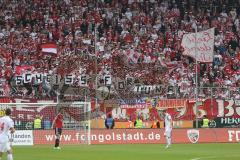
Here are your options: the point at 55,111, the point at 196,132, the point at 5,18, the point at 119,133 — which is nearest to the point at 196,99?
the point at 196,132

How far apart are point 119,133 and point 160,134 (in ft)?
8.52

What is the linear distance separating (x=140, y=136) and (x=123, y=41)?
12850mm

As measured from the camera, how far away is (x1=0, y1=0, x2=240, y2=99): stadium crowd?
47.8 meters

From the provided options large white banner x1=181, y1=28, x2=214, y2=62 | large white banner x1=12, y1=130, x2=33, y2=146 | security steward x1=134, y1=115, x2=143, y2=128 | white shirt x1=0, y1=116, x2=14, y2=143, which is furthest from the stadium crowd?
white shirt x1=0, y1=116, x2=14, y2=143

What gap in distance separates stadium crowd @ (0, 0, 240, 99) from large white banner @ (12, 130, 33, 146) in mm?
5686

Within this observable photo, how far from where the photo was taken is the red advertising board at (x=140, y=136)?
4041 centimetres

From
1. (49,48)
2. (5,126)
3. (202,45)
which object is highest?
(49,48)

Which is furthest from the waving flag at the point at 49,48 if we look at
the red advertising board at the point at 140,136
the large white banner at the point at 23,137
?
the large white banner at the point at 23,137

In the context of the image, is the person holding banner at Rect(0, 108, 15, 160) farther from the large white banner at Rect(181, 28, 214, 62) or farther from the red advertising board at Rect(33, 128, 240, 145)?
the large white banner at Rect(181, 28, 214, 62)

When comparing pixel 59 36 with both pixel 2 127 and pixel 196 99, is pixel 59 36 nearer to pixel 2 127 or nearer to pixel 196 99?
pixel 196 99

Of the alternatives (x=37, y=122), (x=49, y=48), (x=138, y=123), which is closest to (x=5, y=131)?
(x=37, y=122)

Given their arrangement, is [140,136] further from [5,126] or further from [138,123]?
[5,126]

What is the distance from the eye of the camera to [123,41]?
5303cm

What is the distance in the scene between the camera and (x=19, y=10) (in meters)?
54.5
